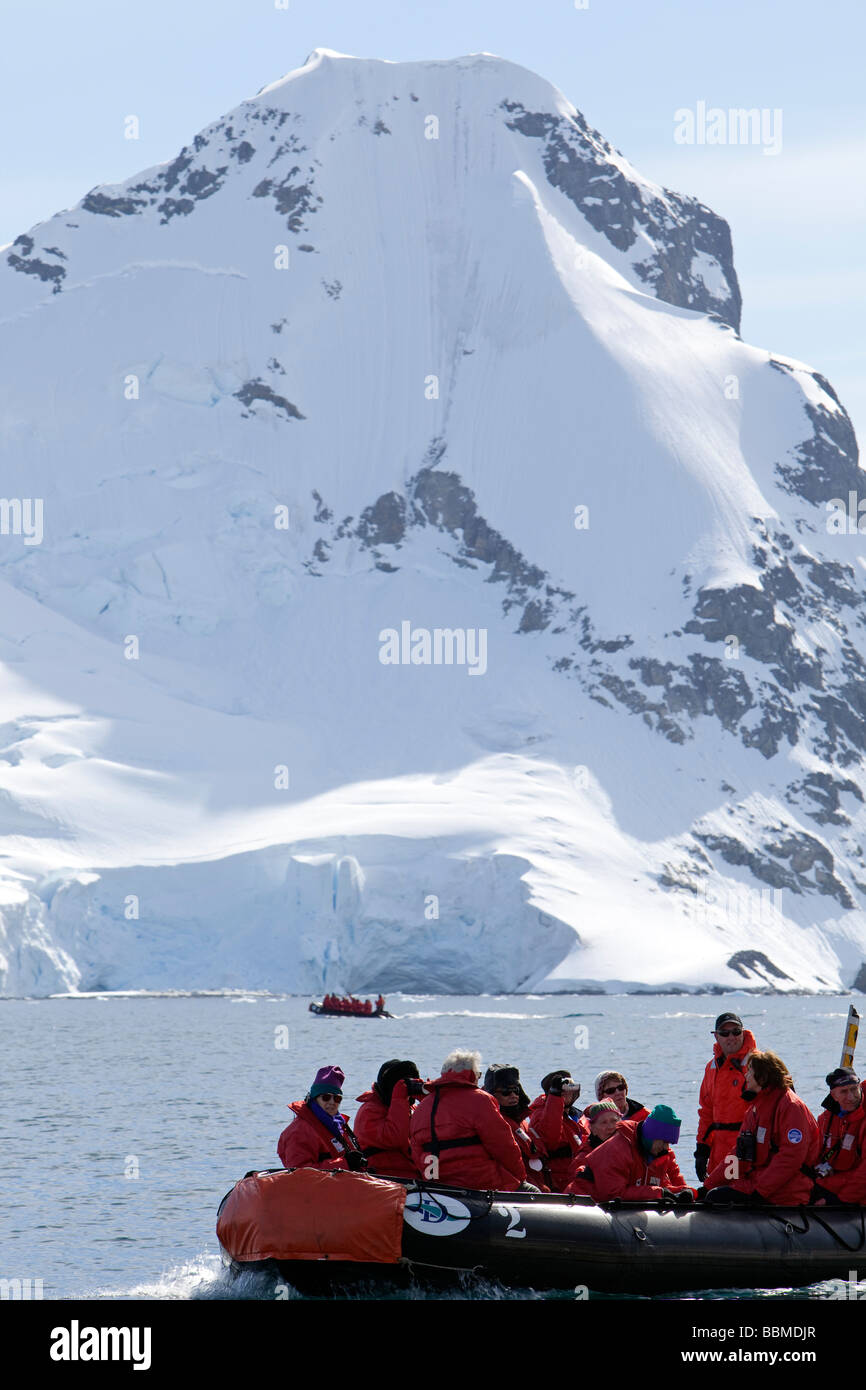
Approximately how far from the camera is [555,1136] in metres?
20.2

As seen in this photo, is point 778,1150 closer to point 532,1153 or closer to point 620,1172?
point 620,1172

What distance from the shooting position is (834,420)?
655 ft

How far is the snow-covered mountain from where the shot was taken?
11194cm

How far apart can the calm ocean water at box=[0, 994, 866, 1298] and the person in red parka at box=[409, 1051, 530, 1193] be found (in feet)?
3.45

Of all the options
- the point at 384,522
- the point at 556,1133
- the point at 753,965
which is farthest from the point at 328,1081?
the point at 384,522

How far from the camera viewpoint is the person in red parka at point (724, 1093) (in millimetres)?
18625

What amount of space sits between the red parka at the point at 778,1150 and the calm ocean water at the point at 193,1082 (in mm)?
1042

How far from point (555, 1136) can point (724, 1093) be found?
7.22 feet

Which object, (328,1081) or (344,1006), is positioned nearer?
(328,1081)

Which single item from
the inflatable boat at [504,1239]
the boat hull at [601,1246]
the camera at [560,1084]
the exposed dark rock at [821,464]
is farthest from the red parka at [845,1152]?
the exposed dark rock at [821,464]

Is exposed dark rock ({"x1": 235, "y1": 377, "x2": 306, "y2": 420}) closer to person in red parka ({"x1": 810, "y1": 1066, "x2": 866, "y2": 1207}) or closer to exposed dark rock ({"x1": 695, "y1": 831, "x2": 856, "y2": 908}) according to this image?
exposed dark rock ({"x1": 695, "y1": 831, "x2": 856, "y2": 908})

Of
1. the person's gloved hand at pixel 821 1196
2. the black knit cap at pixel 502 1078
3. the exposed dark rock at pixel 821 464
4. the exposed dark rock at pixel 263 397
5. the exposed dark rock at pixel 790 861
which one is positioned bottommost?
the person's gloved hand at pixel 821 1196

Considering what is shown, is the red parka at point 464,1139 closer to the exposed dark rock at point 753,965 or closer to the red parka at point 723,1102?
the red parka at point 723,1102

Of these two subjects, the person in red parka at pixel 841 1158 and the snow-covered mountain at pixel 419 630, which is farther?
the snow-covered mountain at pixel 419 630
